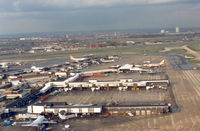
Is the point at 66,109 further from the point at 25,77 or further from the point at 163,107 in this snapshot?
the point at 25,77

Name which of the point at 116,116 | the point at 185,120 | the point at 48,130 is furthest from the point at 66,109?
the point at 185,120

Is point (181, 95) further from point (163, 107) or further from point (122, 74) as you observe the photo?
point (122, 74)

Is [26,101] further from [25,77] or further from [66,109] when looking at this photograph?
[25,77]

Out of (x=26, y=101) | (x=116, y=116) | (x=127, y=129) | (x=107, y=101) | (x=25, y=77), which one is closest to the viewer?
(x=127, y=129)

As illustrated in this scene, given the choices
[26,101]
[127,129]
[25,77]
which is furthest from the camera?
[25,77]

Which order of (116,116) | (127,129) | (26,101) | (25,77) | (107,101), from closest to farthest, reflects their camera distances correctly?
(127,129), (116,116), (107,101), (26,101), (25,77)

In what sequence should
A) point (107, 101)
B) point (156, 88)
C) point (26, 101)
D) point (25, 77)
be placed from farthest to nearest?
point (25, 77)
point (156, 88)
point (26, 101)
point (107, 101)

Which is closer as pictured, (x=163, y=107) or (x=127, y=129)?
(x=127, y=129)

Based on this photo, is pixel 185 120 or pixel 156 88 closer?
pixel 185 120

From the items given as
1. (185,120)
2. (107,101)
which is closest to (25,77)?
(107,101)
